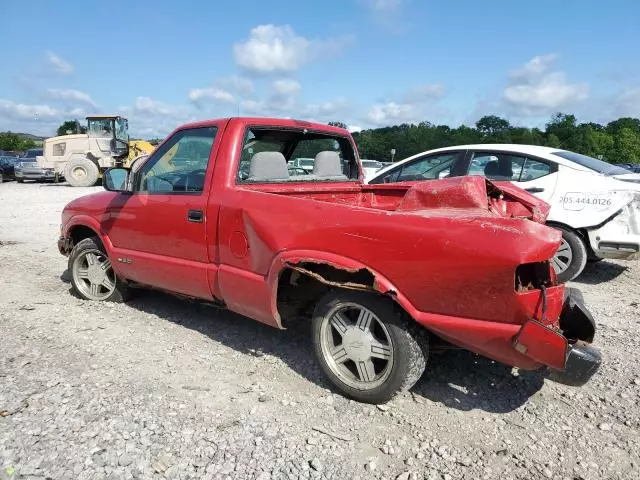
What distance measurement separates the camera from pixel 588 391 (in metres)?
3.18

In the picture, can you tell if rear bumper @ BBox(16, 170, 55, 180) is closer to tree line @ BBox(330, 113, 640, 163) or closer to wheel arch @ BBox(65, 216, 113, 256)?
wheel arch @ BBox(65, 216, 113, 256)

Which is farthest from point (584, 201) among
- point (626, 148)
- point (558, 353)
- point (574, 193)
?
point (626, 148)

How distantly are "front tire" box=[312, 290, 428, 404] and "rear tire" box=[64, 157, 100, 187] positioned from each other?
2012 centimetres

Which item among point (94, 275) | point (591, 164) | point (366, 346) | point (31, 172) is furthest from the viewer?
point (31, 172)

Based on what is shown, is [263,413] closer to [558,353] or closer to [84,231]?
[558,353]

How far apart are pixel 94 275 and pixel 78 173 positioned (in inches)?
705

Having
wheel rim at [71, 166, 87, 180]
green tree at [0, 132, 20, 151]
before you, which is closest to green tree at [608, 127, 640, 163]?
wheel rim at [71, 166, 87, 180]

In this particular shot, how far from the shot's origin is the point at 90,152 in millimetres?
21359

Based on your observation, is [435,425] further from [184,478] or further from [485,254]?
[184,478]

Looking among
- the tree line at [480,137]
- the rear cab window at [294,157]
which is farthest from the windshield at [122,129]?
the tree line at [480,137]

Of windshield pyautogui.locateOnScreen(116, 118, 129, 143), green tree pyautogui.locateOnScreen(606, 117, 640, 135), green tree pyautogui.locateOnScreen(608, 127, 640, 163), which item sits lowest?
windshield pyautogui.locateOnScreen(116, 118, 129, 143)

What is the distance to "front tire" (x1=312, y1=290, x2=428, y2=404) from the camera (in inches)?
110

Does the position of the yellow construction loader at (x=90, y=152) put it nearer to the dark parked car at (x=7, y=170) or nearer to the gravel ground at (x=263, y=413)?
the dark parked car at (x=7, y=170)

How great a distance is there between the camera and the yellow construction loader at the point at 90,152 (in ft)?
67.3
